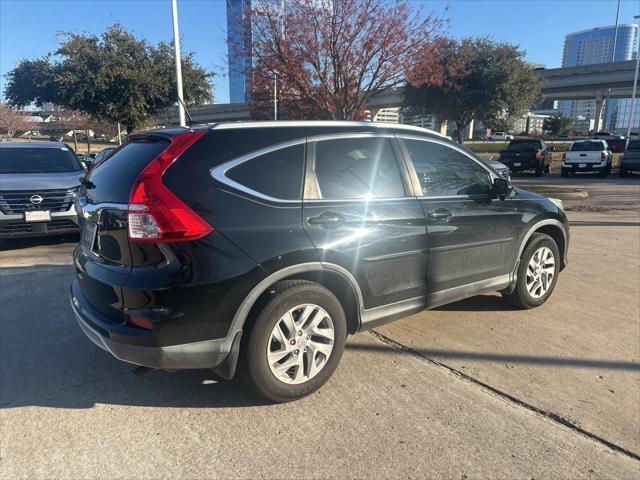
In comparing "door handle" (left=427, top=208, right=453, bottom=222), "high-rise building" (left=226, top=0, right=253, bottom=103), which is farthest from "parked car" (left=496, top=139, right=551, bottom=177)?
"door handle" (left=427, top=208, right=453, bottom=222)

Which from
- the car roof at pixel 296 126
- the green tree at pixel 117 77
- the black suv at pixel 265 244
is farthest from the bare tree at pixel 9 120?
the black suv at pixel 265 244

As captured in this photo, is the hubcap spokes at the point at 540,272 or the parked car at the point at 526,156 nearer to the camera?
the hubcap spokes at the point at 540,272

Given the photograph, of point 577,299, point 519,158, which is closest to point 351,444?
point 577,299

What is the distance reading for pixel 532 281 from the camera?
15.8 ft

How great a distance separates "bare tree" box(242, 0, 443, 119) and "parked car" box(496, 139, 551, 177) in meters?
10.8

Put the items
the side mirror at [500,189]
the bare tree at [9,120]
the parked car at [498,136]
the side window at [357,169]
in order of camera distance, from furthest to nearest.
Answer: the parked car at [498,136], the bare tree at [9,120], the side mirror at [500,189], the side window at [357,169]

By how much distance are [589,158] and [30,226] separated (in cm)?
2173

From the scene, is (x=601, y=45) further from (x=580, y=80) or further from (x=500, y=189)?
(x=500, y=189)

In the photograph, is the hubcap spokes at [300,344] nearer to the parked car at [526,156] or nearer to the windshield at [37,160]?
the windshield at [37,160]

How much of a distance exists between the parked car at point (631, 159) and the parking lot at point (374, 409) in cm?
1964

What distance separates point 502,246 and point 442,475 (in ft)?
8.01

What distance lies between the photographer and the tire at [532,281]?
4703mm

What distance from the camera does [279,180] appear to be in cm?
314

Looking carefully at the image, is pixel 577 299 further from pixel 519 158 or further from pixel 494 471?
pixel 519 158
